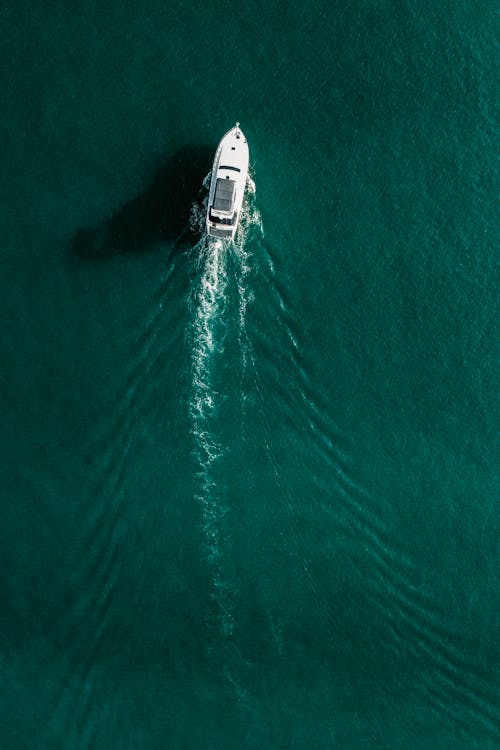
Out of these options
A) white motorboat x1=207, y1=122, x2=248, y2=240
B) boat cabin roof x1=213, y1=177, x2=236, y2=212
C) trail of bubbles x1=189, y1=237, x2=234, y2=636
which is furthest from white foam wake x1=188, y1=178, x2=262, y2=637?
boat cabin roof x1=213, y1=177, x2=236, y2=212

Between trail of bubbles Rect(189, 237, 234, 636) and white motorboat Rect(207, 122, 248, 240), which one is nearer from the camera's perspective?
white motorboat Rect(207, 122, 248, 240)

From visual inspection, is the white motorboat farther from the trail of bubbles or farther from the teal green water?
the trail of bubbles

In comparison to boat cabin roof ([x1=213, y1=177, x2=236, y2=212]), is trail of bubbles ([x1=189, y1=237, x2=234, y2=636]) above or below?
below

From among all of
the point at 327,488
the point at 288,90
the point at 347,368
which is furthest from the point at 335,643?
the point at 288,90

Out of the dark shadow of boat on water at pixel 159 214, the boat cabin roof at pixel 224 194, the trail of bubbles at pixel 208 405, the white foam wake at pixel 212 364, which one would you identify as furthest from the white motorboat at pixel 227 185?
the trail of bubbles at pixel 208 405

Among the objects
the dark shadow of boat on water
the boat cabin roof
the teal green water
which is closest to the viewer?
the boat cabin roof

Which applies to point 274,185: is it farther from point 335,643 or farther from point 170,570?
point 335,643

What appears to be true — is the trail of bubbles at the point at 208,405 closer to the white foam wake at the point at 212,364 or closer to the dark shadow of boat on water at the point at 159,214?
the white foam wake at the point at 212,364
